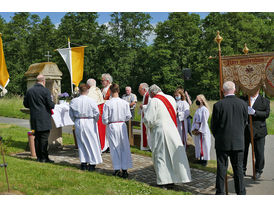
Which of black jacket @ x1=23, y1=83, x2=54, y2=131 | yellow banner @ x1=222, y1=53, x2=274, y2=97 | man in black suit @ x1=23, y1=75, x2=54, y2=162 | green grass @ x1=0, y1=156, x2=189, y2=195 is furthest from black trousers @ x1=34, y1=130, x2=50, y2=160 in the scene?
yellow banner @ x1=222, y1=53, x2=274, y2=97

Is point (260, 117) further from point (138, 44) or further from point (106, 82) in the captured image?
point (138, 44)

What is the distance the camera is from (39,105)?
7.41 metres

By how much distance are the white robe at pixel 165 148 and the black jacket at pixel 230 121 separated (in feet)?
3.15

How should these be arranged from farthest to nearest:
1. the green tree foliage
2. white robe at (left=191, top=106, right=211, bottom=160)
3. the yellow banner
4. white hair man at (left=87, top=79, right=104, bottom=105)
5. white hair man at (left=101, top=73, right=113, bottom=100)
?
the green tree foliage → white hair man at (left=101, top=73, right=113, bottom=100) → white hair man at (left=87, top=79, right=104, bottom=105) → white robe at (left=191, top=106, right=211, bottom=160) → the yellow banner

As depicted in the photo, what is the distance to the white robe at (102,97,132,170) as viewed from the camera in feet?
21.5

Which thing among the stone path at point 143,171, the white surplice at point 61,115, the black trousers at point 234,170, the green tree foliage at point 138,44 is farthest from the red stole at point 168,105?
the green tree foliage at point 138,44

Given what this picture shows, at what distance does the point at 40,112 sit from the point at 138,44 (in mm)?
41731

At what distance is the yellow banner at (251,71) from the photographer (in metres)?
6.16

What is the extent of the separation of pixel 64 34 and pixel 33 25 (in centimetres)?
589

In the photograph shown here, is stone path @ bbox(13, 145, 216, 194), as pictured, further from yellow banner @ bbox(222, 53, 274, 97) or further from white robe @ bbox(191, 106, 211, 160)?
yellow banner @ bbox(222, 53, 274, 97)

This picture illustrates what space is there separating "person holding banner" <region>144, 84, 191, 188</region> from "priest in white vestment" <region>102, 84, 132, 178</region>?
86 cm

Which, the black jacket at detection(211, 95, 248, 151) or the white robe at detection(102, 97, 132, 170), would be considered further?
the white robe at detection(102, 97, 132, 170)

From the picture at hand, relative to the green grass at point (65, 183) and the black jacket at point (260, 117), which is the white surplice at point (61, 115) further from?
the black jacket at point (260, 117)

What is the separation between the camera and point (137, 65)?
1820 inches
